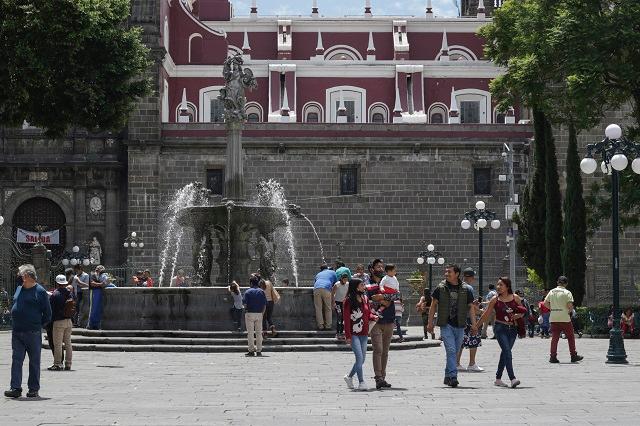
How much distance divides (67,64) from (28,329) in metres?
14.1

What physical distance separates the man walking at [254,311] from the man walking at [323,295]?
1924 mm

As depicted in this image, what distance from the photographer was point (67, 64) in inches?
1073

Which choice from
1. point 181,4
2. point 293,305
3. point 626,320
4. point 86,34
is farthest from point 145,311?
point 181,4

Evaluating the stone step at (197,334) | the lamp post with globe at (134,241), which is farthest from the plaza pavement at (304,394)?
the lamp post with globe at (134,241)

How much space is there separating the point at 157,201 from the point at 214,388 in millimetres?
29567

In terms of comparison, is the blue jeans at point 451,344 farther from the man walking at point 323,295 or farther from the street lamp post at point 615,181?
the man walking at point 323,295

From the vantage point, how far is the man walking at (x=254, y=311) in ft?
68.3

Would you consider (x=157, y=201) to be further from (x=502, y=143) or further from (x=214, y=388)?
(x=214, y=388)

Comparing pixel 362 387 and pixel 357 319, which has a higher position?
pixel 357 319

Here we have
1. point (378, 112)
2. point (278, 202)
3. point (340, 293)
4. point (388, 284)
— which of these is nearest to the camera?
point (388, 284)

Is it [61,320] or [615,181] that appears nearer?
[61,320]

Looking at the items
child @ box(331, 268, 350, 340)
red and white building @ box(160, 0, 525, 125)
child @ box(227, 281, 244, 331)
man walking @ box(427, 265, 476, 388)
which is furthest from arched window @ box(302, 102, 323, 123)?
man walking @ box(427, 265, 476, 388)

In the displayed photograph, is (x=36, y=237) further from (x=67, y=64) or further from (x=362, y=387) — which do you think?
(x=362, y=387)

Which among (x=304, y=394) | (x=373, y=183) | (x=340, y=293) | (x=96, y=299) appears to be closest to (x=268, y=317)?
(x=340, y=293)
